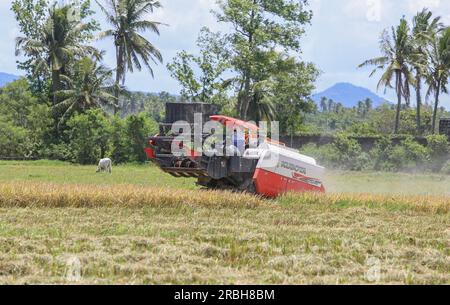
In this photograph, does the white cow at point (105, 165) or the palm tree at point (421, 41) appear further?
the palm tree at point (421, 41)

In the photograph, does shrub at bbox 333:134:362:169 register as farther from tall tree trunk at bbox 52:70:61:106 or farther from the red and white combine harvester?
the red and white combine harvester

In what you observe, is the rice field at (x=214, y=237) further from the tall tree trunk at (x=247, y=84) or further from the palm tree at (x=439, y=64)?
the palm tree at (x=439, y=64)

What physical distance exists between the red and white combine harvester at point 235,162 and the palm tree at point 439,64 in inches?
1142

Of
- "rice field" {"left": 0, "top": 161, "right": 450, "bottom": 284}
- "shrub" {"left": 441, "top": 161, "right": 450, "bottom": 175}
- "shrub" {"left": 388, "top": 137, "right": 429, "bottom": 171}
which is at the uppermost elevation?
"shrub" {"left": 388, "top": 137, "right": 429, "bottom": 171}

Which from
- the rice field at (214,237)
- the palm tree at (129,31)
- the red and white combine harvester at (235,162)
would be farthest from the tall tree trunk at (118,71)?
the rice field at (214,237)

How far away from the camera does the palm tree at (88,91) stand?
42469 millimetres

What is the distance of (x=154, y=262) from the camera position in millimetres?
8219

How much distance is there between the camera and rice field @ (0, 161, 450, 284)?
7691 millimetres

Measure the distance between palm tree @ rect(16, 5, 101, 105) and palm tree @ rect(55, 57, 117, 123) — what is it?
2.88 feet

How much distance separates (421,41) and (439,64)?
6.48ft

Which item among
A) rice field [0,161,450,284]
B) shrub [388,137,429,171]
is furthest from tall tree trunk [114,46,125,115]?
rice field [0,161,450,284]

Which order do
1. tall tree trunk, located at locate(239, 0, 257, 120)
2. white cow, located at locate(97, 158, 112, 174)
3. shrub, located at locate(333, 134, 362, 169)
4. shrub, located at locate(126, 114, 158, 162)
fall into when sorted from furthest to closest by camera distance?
shrub, located at locate(126, 114, 158, 162) → tall tree trunk, located at locate(239, 0, 257, 120) → shrub, located at locate(333, 134, 362, 169) → white cow, located at locate(97, 158, 112, 174)
